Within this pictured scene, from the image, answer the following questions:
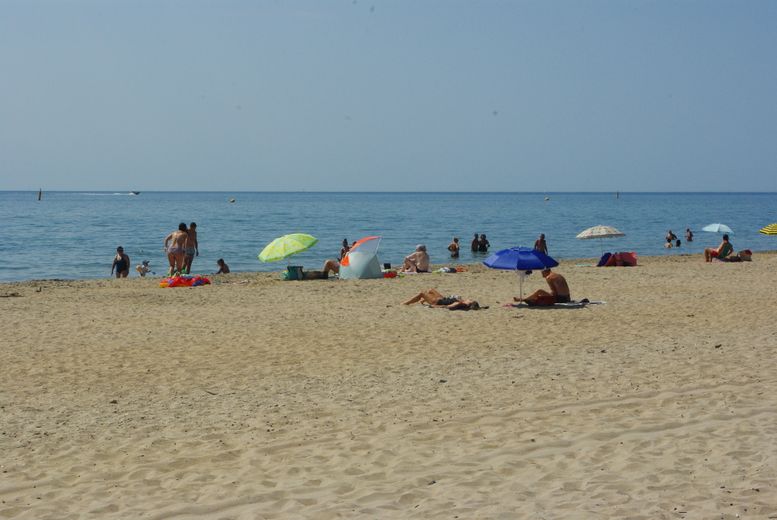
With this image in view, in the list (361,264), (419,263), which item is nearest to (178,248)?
(361,264)

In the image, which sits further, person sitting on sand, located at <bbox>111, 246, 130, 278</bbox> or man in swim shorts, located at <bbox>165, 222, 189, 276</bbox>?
person sitting on sand, located at <bbox>111, 246, 130, 278</bbox>

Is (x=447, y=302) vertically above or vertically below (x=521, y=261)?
below

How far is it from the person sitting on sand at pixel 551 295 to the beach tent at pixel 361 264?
660 cm

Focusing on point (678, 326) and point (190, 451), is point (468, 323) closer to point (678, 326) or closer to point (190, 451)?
point (678, 326)

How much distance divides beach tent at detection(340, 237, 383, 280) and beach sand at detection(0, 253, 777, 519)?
246 inches

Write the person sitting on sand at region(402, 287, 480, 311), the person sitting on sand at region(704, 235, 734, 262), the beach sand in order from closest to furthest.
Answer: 1. the beach sand
2. the person sitting on sand at region(402, 287, 480, 311)
3. the person sitting on sand at region(704, 235, 734, 262)

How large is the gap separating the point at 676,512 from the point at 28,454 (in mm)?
5055

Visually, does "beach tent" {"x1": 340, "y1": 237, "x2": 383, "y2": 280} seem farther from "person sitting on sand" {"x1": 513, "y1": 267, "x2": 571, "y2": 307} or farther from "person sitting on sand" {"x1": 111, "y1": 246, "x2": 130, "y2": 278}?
"person sitting on sand" {"x1": 111, "y1": 246, "x2": 130, "y2": 278}

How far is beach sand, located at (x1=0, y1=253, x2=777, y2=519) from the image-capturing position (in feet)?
19.5

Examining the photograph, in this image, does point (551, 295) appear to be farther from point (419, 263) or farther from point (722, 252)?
point (722, 252)

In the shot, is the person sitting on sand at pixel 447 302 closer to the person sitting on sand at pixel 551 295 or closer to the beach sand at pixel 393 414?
the beach sand at pixel 393 414

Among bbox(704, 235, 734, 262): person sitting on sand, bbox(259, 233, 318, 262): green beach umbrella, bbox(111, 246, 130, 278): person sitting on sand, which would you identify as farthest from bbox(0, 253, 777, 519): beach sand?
bbox(704, 235, 734, 262): person sitting on sand

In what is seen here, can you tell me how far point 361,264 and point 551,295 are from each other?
7.20 m

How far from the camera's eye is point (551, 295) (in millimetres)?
15789
